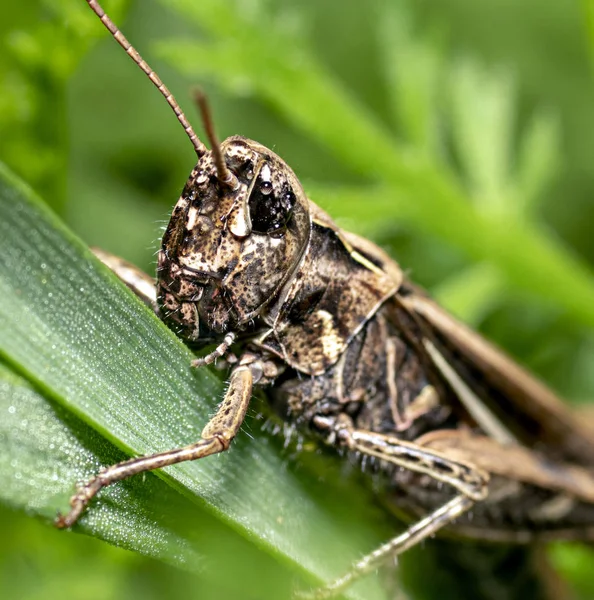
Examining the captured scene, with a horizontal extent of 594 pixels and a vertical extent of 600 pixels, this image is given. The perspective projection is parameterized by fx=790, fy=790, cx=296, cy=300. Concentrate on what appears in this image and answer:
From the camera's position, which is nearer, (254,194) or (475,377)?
(254,194)

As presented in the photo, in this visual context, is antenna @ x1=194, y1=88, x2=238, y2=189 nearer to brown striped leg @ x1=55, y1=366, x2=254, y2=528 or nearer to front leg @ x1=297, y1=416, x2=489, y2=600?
brown striped leg @ x1=55, y1=366, x2=254, y2=528

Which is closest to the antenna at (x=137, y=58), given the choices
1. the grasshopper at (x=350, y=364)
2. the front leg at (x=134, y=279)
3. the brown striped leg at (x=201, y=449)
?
the grasshopper at (x=350, y=364)

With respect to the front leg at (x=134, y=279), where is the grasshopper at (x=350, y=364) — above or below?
above

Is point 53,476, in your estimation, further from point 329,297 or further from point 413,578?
point 413,578

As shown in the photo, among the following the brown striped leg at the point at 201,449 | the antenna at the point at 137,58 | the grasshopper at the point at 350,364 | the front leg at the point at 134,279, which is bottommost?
the brown striped leg at the point at 201,449

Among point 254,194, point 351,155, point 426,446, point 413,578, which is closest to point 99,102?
point 351,155

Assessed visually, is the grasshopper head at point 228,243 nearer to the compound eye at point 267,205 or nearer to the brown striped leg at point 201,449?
the compound eye at point 267,205

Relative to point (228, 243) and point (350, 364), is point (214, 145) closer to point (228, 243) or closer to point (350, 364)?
point (228, 243)

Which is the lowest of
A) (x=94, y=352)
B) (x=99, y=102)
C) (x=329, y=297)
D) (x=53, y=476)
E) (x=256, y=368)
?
(x=53, y=476)
